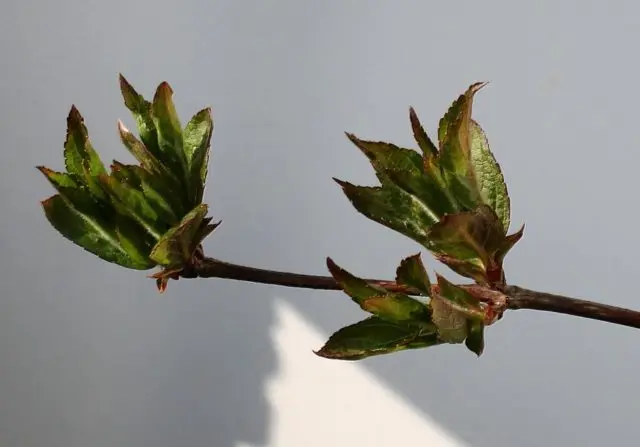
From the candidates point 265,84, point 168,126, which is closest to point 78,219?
point 168,126

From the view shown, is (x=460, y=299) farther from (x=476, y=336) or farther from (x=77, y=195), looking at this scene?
(x=77, y=195)

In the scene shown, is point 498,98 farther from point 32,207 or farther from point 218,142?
point 32,207

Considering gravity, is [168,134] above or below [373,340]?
above

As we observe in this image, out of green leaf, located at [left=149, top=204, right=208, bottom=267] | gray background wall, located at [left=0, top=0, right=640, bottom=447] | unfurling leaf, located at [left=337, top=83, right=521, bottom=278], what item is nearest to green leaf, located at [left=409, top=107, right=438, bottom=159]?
unfurling leaf, located at [left=337, top=83, right=521, bottom=278]

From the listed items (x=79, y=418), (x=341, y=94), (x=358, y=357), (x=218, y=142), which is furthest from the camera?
(x=79, y=418)

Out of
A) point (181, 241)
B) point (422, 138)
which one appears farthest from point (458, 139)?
point (181, 241)

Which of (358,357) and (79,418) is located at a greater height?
(358,357)

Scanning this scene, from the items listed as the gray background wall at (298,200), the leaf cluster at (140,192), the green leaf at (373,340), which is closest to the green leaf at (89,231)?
the leaf cluster at (140,192)
